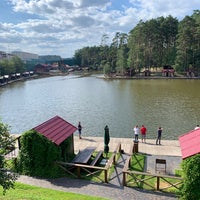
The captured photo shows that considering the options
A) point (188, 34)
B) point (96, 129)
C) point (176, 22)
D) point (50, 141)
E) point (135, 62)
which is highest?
point (176, 22)

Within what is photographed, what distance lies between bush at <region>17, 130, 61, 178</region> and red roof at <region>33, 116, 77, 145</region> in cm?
27

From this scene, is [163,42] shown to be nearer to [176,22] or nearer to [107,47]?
[176,22]

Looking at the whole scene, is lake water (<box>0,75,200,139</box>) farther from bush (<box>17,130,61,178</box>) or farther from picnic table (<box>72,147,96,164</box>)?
bush (<box>17,130,61,178</box>)

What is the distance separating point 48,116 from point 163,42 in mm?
60483

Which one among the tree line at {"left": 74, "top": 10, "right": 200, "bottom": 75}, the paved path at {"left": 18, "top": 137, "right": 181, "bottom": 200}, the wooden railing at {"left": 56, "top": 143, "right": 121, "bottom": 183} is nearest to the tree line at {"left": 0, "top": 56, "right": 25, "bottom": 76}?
the tree line at {"left": 74, "top": 10, "right": 200, "bottom": 75}

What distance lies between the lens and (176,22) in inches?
2945

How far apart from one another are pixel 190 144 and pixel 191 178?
179 centimetres

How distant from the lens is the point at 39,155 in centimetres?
1220

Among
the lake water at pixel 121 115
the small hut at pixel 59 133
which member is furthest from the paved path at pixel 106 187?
the lake water at pixel 121 115

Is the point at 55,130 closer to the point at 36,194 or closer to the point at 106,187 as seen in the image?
the point at 36,194

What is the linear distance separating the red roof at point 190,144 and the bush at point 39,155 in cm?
656

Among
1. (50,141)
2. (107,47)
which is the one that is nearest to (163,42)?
(107,47)

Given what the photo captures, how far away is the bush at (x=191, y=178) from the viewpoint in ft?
29.5

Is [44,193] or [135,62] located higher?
[135,62]
